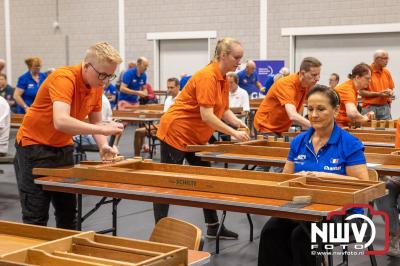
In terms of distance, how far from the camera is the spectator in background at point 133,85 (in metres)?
10.6

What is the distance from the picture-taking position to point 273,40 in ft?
43.7

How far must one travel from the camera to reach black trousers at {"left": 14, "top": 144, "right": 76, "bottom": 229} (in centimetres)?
356

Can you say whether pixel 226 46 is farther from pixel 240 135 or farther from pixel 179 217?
pixel 179 217

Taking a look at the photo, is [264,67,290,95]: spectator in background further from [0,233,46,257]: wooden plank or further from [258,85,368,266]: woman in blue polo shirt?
[0,233,46,257]: wooden plank

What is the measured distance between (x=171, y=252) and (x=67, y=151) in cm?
185

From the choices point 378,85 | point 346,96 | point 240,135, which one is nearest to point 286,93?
point 240,135

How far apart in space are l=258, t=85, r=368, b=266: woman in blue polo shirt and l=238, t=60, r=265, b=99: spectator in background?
8.77 meters

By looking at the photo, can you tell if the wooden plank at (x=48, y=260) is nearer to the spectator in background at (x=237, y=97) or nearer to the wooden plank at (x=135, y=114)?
the wooden plank at (x=135, y=114)

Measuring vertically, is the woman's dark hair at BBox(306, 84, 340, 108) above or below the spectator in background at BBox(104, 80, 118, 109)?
above

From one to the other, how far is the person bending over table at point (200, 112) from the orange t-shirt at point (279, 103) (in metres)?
0.62

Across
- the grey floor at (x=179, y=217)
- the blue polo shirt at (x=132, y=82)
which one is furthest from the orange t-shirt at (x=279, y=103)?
the blue polo shirt at (x=132, y=82)

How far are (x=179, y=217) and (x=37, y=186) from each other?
248 cm

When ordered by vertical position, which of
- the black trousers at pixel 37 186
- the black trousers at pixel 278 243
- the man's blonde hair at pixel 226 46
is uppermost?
the man's blonde hair at pixel 226 46

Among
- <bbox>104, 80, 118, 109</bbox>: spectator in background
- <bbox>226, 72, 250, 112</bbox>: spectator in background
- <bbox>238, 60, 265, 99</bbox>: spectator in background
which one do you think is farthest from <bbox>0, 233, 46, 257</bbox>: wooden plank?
<bbox>104, 80, 118, 109</bbox>: spectator in background
